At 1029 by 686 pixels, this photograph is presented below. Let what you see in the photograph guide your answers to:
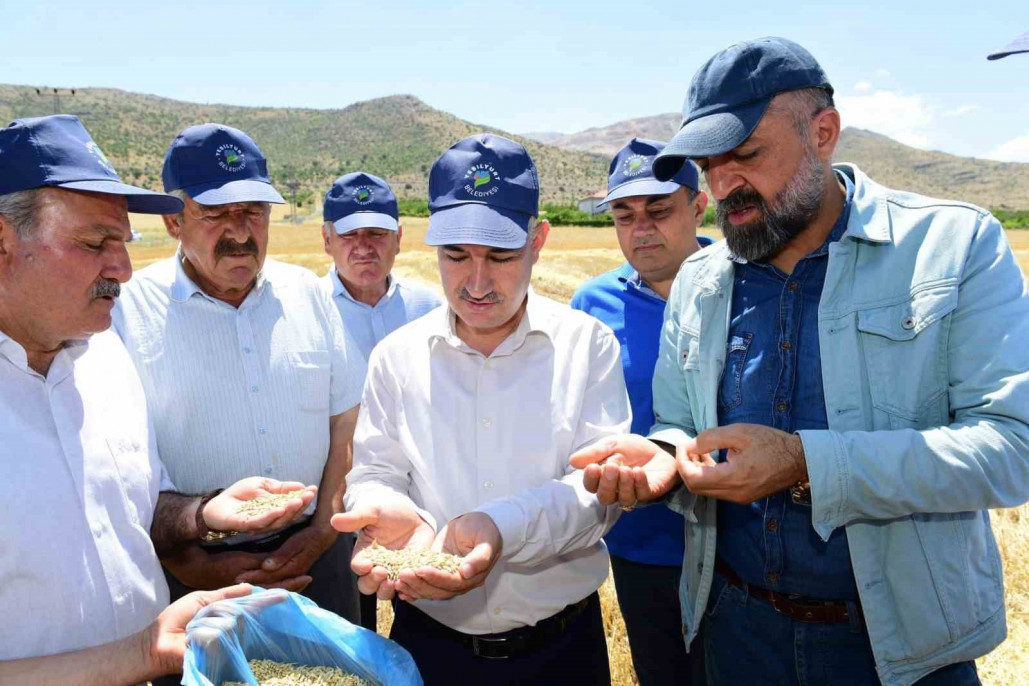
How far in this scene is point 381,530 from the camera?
9.34 ft

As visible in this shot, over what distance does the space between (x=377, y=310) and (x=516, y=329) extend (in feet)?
11.2

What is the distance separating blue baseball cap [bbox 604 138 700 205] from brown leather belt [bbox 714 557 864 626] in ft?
8.18

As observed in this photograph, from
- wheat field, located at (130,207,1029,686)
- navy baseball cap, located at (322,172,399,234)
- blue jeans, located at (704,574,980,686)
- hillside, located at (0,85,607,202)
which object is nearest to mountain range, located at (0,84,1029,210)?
hillside, located at (0,85,607,202)

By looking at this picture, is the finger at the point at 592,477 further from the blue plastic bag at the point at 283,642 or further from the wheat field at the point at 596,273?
the wheat field at the point at 596,273

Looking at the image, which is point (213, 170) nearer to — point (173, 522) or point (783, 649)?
point (173, 522)

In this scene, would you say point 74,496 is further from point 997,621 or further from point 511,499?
point 997,621

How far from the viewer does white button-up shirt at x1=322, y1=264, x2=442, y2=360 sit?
624cm

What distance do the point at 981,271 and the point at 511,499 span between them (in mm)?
1862

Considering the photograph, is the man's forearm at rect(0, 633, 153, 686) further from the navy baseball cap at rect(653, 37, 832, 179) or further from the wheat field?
the wheat field

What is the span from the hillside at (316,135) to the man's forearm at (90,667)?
10733 cm

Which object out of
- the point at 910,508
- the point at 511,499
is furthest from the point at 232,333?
the point at 910,508

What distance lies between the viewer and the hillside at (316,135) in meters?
116

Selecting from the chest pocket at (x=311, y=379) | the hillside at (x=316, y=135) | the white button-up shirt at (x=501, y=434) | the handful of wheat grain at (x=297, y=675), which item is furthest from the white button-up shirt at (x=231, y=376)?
the hillside at (x=316, y=135)

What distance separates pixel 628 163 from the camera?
4711 mm
